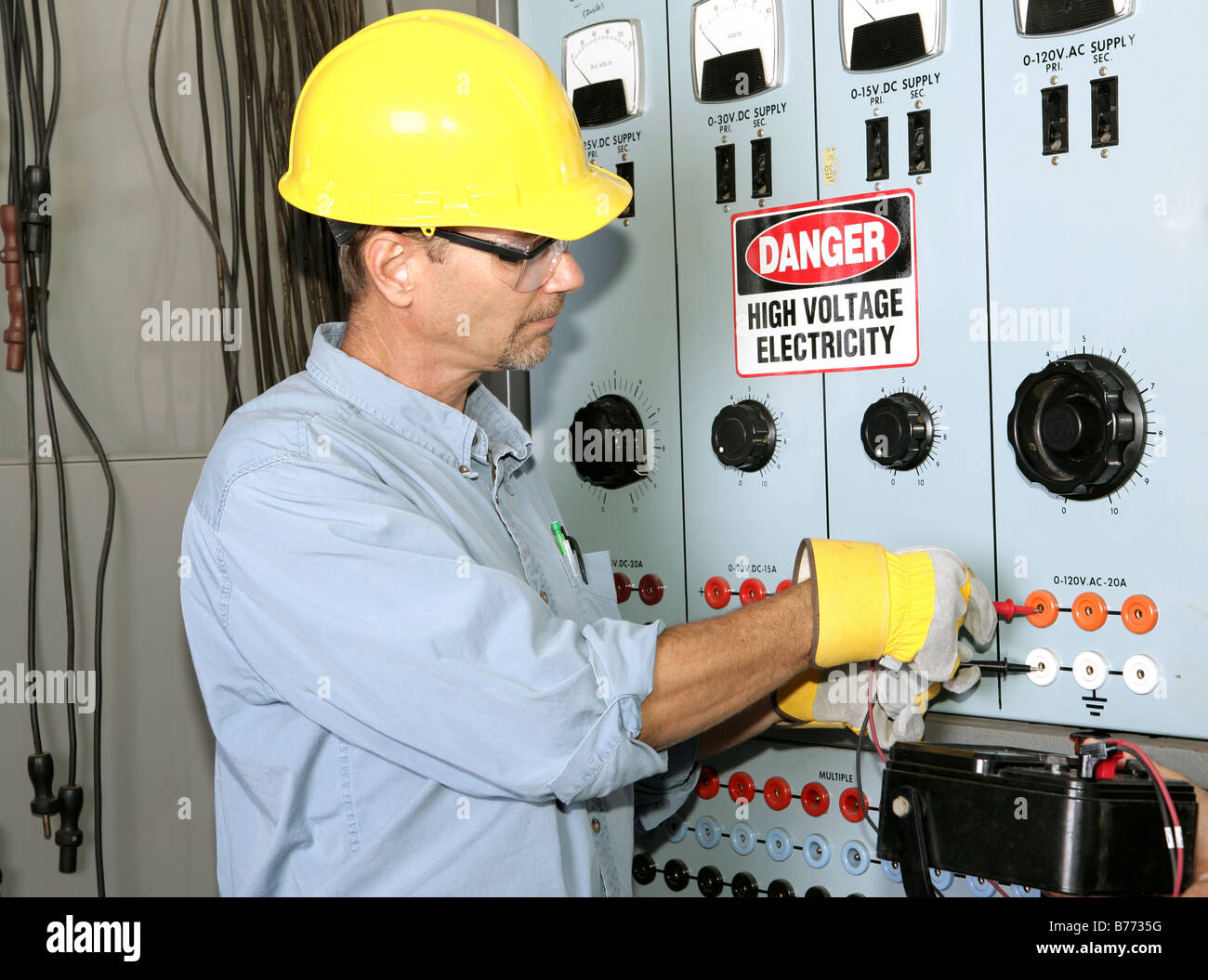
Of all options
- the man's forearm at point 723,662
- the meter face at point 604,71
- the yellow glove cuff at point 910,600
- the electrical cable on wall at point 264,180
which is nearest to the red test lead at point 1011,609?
the yellow glove cuff at point 910,600

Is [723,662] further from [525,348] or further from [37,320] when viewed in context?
[37,320]

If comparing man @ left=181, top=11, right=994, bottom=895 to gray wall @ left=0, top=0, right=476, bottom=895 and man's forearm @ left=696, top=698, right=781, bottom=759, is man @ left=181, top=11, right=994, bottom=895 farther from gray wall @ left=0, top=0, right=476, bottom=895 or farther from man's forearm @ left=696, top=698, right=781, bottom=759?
gray wall @ left=0, top=0, right=476, bottom=895

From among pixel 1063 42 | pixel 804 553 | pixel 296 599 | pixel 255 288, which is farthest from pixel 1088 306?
pixel 255 288

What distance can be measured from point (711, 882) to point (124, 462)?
3.25 feet

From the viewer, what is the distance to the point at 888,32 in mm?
1379

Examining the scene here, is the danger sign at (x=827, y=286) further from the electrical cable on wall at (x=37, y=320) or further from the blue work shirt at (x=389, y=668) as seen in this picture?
the electrical cable on wall at (x=37, y=320)

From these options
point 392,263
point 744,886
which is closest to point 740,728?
point 744,886

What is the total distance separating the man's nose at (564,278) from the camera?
4.52ft

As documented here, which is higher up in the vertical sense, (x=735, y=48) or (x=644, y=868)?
(x=735, y=48)

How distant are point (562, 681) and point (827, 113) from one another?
2.65 ft

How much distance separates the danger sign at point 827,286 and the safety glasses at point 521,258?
0.28m

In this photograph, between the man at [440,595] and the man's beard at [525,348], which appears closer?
the man at [440,595]

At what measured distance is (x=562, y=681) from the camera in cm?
108
